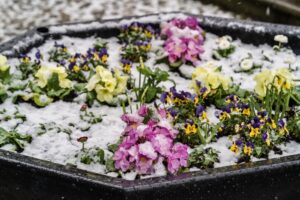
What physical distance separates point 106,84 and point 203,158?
2.64ft

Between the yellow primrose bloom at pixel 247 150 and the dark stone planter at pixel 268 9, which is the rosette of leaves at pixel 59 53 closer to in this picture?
the yellow primrose bloom at pixel 247 150

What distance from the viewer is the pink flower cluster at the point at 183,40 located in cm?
352

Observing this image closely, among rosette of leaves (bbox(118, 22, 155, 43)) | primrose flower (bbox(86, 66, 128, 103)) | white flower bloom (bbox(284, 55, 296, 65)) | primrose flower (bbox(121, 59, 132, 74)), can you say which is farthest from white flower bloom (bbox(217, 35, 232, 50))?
primrose flower (bbox(86, 66, 128, 103))

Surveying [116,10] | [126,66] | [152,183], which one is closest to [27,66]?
[126,66]

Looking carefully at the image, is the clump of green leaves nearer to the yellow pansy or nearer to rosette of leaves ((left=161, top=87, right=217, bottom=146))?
rosette of leaves ((left=161, top=87, right=217, bottom=146))

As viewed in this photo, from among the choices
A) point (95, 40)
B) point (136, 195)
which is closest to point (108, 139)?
point (136, 195)

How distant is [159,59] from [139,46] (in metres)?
0.19

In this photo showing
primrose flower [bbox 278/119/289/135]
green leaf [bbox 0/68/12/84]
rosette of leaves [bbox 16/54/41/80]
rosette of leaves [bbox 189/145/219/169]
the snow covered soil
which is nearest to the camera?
rosette of leaves [bbox 189/145/219/169]

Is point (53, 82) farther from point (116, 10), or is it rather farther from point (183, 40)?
point (116, 10)

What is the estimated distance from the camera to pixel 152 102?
3.13 m

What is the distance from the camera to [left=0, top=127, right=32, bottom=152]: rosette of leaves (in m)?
2.70

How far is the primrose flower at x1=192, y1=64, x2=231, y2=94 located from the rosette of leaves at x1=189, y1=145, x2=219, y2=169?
52cm

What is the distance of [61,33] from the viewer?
391cm

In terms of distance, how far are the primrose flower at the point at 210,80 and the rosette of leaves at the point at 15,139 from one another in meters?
0.98
